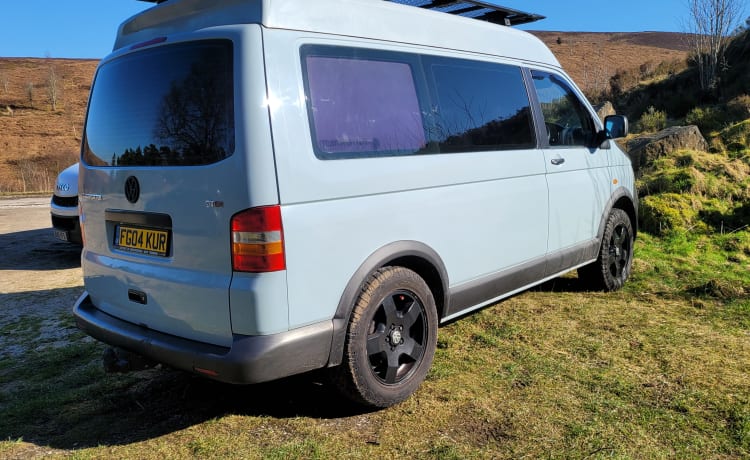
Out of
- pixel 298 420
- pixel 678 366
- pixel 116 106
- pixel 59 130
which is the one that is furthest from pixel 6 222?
pixel 59 130

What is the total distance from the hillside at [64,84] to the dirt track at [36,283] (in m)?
28.2

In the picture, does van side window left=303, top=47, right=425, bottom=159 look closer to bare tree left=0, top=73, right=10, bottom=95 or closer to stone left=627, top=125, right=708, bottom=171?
stone left=627, top=125, right=708, bottom=171

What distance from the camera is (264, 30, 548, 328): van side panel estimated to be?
266 centimetres

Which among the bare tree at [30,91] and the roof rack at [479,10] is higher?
the bare tree at [30,91]

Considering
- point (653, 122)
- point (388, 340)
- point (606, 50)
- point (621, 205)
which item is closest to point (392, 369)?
point (388, 340)

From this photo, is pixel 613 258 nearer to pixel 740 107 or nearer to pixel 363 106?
pixel 363 106

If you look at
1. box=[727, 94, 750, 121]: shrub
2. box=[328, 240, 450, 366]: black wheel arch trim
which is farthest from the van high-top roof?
box=[727, 94, 750, 121]: shrub

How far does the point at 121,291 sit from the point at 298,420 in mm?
1192

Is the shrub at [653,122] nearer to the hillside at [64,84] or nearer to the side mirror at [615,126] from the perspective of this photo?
the side mirror at [615,126]

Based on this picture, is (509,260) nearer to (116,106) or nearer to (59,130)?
(116,106)

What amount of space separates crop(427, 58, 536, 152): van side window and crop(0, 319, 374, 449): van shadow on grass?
1.70 metres

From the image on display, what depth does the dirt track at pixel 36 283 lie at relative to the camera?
4.70 metres

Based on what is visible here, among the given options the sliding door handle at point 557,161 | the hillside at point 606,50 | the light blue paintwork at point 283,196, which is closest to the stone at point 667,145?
the sliding door handle at point 557,161

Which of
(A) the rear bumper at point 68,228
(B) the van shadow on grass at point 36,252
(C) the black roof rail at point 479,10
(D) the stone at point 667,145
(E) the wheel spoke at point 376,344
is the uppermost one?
(C) the black roof rail at point 479,10
